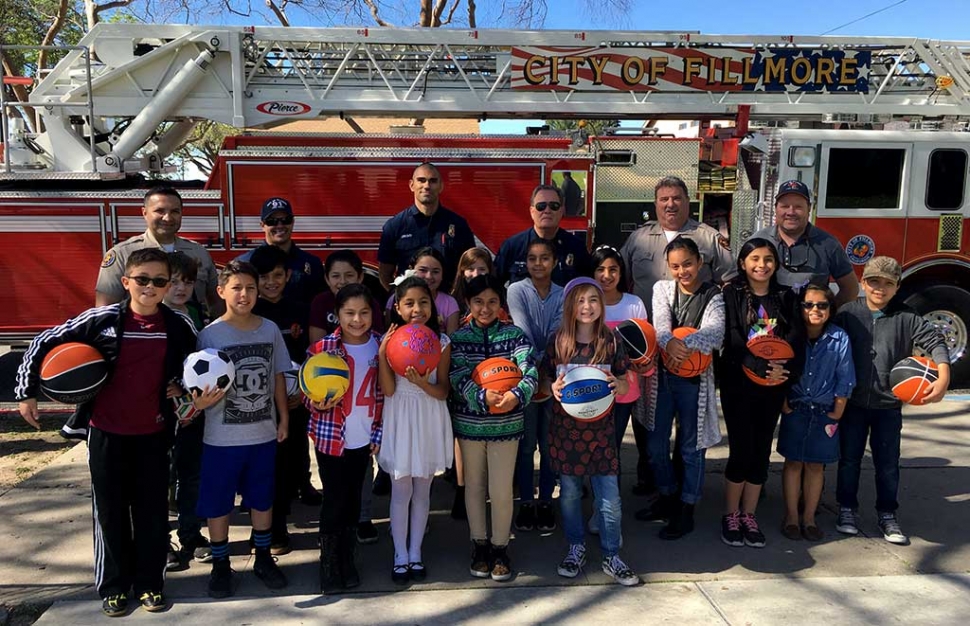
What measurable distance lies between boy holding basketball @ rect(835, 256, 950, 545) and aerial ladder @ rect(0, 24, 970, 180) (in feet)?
15.1

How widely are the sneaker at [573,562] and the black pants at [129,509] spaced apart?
6.44 feet

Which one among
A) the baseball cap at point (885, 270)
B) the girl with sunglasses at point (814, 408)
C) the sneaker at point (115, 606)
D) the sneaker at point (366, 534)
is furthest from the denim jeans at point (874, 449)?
the sneaker at point (115, 606)

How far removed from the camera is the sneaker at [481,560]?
155 inches

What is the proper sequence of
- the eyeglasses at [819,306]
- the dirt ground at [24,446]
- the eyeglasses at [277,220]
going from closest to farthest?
the eyeglasses at [819,306] → the eyeglasses at [277,220] → the dirt ground at [24,446]

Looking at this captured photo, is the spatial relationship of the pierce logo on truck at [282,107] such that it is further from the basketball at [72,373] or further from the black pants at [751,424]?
the black pants at [751,424]

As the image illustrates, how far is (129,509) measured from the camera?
11.8 feet

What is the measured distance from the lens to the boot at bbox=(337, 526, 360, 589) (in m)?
3.79

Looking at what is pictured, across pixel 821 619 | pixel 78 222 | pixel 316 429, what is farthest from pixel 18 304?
pixel 821 619

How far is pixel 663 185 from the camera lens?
15.8ft

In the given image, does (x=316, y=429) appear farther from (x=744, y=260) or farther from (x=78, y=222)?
(x=78, y=222)

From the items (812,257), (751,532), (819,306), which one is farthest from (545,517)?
(812,257)

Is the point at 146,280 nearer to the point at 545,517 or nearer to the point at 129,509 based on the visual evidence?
the point at 129,509

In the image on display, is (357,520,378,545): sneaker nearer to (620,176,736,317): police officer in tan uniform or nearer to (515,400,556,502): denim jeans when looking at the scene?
(515,400,556,502): denim jeans

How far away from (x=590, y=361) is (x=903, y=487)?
294cm
